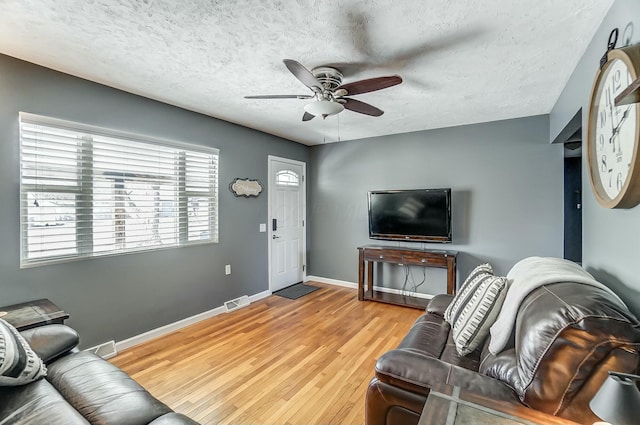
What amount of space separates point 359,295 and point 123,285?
9.54ft

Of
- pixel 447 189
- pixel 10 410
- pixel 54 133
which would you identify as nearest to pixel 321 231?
pixel 447 189

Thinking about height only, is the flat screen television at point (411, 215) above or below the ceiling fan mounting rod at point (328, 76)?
below

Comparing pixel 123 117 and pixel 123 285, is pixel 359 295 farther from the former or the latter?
pixel 123 117

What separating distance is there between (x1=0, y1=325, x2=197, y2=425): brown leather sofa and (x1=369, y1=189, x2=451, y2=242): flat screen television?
136 inches

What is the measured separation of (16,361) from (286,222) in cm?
366

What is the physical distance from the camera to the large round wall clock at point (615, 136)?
1232 mm

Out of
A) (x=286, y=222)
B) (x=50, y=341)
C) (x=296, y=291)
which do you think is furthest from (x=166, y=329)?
(x=286, y=222)

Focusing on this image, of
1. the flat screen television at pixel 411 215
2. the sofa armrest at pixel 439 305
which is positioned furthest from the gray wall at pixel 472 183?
the sofa armrest at pixel 439 305

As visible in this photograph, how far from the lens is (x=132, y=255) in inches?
114

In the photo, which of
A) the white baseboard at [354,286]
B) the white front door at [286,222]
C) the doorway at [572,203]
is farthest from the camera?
the white front door at [286,222]

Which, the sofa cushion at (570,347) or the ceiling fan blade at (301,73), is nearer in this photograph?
the sofa cushion at (570,347)

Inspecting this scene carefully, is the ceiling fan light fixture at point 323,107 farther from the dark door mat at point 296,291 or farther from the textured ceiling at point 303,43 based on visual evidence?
the dark door mat at point 296,291

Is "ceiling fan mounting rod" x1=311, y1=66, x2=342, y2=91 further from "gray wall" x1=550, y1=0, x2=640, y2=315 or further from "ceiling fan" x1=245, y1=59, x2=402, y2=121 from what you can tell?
"gray wall" x1=550, y1=0, x2=640, y2=315

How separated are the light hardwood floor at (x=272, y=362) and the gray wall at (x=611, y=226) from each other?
165 cm
